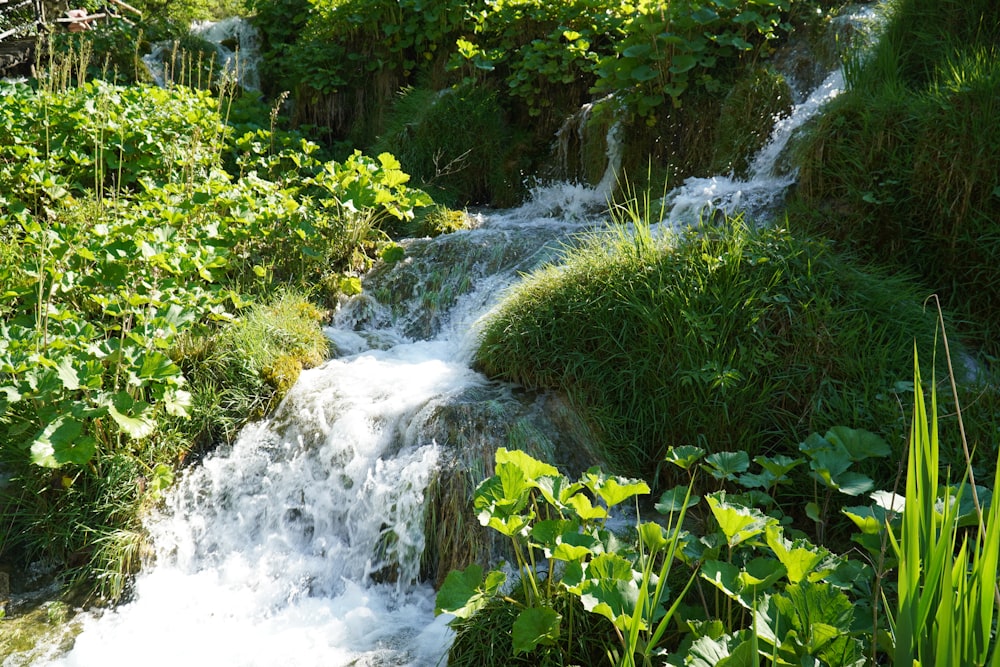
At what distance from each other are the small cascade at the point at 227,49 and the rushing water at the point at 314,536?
6971 mm

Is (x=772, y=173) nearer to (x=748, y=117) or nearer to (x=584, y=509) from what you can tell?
(x=748, y=117)

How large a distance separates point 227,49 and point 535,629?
1032cm

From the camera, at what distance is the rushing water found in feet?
9.56

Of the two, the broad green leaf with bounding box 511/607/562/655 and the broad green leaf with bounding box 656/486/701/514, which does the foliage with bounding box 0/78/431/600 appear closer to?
the broad green leaf with bounding box 511/607/562/655

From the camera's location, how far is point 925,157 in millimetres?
3693

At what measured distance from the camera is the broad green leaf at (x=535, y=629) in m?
1.99

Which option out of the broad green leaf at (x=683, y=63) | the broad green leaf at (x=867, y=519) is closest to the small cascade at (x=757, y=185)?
the broad green leaf at (x=683, y=63)

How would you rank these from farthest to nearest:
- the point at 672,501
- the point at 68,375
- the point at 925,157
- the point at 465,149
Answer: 1. the point at 465,149
2. the point at 925,157
3. the point at 68,375
4. the point at 672,501

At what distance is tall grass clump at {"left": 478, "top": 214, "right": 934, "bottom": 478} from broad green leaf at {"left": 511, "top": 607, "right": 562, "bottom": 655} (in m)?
1.24

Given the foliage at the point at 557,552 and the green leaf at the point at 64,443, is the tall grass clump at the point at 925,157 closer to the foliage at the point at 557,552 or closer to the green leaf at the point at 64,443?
the foliage at the point at 557,552

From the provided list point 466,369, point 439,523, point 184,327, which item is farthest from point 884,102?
point 184,327

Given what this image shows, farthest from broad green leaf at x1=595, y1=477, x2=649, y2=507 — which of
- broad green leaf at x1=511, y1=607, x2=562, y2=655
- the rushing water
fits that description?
the rushing water

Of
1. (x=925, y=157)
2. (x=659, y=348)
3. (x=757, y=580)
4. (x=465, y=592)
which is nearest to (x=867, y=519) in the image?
(x=757, y=580)

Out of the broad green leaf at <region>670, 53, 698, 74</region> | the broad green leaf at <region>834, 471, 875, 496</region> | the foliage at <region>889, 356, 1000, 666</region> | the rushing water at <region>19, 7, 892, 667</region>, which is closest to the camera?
the foliage at <region>889, 356, 1000, 666</region>
